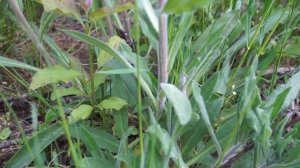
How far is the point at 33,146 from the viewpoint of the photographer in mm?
1314

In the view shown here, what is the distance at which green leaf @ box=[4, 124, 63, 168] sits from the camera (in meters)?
1.31

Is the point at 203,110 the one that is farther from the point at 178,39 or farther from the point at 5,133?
the point at 5,133

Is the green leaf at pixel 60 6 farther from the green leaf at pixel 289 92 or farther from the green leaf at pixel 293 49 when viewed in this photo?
the green leaf at pixel 293 49

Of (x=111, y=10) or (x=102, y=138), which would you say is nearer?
(x=111, y=10)

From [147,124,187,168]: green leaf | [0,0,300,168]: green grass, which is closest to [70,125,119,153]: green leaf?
[0,0,300,168]: green grass

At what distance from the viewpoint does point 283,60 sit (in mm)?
1789

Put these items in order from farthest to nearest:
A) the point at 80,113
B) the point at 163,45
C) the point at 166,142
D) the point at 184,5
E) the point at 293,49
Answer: the point at 293,49 → the point at 80,113 → the point at 163,45 → the point at 166,142 → the point at 184,5

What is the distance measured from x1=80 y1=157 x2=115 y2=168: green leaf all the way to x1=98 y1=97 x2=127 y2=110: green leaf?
0.17 metres

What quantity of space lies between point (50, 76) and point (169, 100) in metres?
0.34

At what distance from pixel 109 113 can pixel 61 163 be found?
7.9 inches

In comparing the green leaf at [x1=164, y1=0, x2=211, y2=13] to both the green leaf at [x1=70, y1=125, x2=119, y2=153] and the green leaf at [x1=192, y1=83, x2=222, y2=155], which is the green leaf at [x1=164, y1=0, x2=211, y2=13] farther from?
the green leaf at [x1=70, y1=125, x2=119, y2=153]

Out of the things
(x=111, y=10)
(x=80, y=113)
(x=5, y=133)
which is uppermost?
(x=111, y=10)

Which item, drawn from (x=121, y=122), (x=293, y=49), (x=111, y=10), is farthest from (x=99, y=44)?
(x=293, y=49)

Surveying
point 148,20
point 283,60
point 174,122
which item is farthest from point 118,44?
point 283,60
